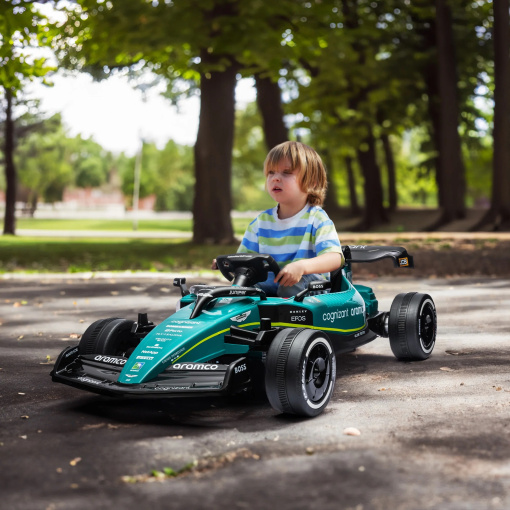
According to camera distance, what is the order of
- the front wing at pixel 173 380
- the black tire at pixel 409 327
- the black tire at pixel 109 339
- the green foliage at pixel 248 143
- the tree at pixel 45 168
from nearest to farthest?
the front wing at pixel 173 380
the black tire at pixel 109 339
the black tire at pixel 409 327
the green foliage at pixel 248 143
the tree at pixel 45 168

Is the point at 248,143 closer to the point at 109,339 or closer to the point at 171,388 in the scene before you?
the point at 109,339

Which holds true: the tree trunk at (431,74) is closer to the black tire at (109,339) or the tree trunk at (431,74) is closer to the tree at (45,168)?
the black tire at (109,339)

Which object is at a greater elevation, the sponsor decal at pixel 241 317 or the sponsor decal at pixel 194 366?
the sponsor decal at pixel 241 317

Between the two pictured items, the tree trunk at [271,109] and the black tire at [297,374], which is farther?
the tree trunk at [271,109]

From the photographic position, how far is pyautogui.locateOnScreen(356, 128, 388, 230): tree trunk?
109 ft

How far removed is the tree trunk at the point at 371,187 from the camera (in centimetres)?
3328

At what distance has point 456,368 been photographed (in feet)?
19.3

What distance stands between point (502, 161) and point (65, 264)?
492 inches

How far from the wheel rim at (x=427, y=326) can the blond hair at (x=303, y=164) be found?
147 cm

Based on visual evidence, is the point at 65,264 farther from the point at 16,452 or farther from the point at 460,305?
the point at 16,452

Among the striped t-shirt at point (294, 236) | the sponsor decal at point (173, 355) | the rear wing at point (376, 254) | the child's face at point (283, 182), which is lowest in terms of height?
the sponsor decal at point (173, 355)

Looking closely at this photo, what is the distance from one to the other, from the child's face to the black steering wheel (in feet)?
1.76

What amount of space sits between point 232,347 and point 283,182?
4.08 feet

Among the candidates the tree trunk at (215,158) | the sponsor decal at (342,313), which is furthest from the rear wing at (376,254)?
the tree trunk at (215,158)
